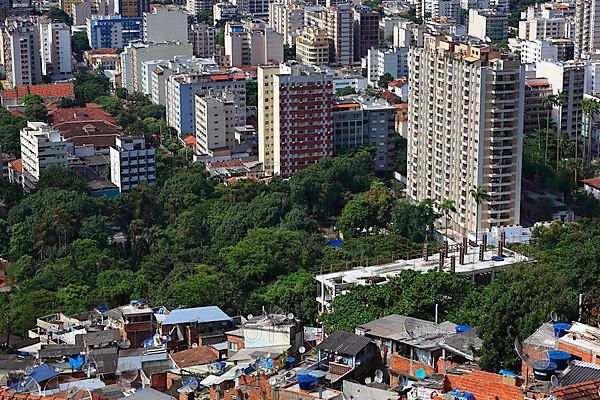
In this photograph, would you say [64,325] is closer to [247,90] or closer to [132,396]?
[132,396]

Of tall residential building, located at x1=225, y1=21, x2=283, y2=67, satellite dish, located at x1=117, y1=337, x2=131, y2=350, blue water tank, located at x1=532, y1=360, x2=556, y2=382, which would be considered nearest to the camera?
blue water tank, located at x1=532, y1=360, x2=556, y2=382

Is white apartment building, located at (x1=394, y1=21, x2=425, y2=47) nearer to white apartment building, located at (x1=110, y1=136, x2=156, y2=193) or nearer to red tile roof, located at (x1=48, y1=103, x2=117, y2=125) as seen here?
red tile roof, located at (x1=48, y1=103, x2=117, y2=125)

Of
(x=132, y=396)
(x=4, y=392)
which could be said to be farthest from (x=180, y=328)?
(x=4, y=392)

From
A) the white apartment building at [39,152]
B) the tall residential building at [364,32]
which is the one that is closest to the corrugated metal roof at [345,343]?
the white apartment building at [39,152]

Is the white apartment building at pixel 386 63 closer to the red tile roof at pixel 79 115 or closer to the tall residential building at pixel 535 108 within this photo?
the red tile roof at pixel 79 115

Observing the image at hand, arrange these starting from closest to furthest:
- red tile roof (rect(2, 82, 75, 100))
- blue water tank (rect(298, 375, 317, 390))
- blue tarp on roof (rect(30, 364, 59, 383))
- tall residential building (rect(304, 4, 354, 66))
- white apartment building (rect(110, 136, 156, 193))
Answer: blue water tank (rect(298, 375, 317, 390))
blue tarp on roof (rect(30, 364, 59, 383))
white apartment building (rect(110, 136, 156, 193))
red tile roof (rect(2, 82, 75, 100))
tall residential building (rect(304, 4, 354, 66))

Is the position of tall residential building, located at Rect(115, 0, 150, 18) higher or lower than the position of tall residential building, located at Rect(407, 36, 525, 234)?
higher

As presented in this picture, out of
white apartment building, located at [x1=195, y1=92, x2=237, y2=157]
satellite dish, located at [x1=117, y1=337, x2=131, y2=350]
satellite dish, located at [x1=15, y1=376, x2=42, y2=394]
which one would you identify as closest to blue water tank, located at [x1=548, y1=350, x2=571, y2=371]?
satellite dish, located at [x1=15, y1=376, x2=42, y2=394]
